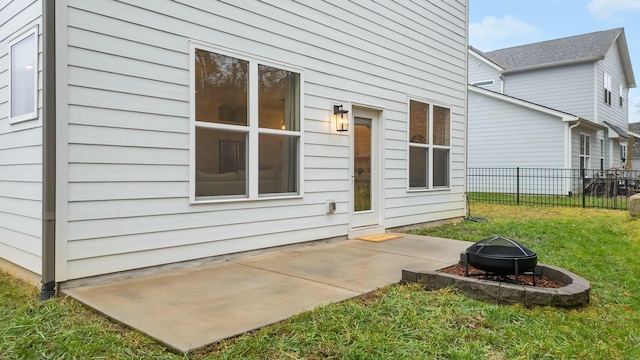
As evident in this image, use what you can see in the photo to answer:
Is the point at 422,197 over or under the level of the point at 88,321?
over

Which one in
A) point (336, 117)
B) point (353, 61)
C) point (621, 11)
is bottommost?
point (336, 117)

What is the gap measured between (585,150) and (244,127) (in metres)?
15.5

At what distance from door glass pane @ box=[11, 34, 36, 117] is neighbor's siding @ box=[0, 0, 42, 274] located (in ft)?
0.40

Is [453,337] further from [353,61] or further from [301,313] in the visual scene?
[353,61]

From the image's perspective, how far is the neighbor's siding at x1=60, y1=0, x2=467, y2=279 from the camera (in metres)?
3.59

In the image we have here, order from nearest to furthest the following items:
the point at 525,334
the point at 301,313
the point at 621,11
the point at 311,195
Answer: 1. the point at 525,334
2. the point at 301,313
3. the point at 311,195
4. the point at 621,11

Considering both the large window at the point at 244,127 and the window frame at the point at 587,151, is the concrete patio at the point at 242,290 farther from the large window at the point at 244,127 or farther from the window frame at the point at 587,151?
the window frame at the point at 587,151

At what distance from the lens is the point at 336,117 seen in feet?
19.2

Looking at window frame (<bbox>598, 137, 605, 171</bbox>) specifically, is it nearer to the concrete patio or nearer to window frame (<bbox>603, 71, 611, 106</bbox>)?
window frame (<bbox>603, 71, 611, 106</bbox>)

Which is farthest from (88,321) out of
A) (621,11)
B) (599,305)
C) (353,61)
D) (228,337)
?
(621,11)

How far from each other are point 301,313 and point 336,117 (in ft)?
11.4

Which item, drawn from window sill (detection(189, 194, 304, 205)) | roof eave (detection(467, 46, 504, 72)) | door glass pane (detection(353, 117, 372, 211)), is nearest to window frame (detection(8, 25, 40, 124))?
window sill (detection(189, 194, 304, 205))

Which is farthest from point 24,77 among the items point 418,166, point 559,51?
point 559,51

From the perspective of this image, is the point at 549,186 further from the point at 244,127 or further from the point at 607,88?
the point at 244,127
